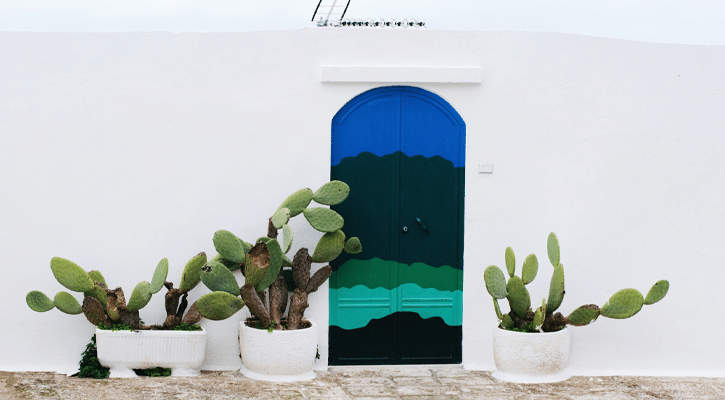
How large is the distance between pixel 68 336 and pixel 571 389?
12.3ft

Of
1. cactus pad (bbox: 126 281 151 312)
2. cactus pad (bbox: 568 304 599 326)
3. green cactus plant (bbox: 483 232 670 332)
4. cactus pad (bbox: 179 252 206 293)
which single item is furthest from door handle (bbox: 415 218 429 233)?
cactus pad (bbox: 126 281 151 312)

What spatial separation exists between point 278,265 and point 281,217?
362mm

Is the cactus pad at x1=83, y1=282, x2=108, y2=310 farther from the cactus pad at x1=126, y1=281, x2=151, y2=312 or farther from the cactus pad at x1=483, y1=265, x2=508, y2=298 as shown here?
the cactus pad at x1=483, y1=265, x2=508, y2=298

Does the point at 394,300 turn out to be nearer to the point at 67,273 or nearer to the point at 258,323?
the point at 258,323

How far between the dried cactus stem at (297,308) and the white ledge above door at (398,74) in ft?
5.32

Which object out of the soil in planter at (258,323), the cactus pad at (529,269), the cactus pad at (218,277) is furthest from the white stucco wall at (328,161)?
the cactus pad at (218,277)

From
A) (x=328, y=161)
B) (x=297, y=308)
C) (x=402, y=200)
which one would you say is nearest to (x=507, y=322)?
(x=402, y=200)

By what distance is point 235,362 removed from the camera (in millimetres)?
5422

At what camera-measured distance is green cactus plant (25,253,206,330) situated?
501 centimetres

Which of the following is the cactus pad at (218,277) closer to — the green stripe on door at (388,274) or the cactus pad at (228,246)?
the cactus pad at (228,246)

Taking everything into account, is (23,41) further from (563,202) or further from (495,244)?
(563,202)

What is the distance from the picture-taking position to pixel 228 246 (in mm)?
4902

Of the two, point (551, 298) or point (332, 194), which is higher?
point (332, 194)

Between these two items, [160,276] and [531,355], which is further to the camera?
[531,355]
